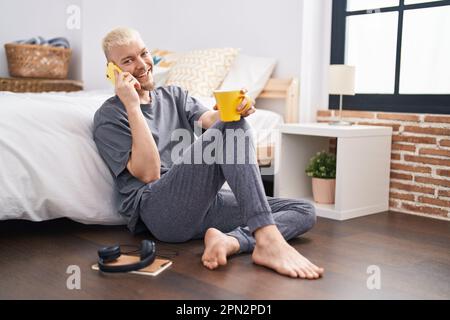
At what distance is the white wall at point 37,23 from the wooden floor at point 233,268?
7.84ft

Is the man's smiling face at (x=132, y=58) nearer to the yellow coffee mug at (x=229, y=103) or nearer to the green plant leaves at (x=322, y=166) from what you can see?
the yellow coffee mug at (x=229, y=103)

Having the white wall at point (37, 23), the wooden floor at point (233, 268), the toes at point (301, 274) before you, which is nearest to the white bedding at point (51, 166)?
the wooden floor at point (233, 268)

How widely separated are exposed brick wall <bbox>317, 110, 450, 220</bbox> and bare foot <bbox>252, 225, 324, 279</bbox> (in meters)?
1.34

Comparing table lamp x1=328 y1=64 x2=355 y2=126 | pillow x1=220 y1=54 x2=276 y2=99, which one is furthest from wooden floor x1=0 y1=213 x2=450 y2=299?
pillow x1=220 y1=54 x2=276 y2=99

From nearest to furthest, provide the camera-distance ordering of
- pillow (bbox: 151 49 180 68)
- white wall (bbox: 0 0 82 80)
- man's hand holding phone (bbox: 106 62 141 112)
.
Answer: man's hand holding phone (bbox: 106 62 141 112) < pillow (bbox: 151 49 180 68) < white wall (bbox: 0 0 82 80)

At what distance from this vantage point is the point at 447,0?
2709mm

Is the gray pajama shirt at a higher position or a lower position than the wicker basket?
lower

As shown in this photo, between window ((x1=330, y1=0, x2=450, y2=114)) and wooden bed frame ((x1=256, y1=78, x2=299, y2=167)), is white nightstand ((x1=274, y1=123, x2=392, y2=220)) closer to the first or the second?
wooden bed frame ((x1=256, y1=78, x2=299, y2=167))

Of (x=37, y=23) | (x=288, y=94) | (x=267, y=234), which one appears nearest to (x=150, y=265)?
(x=267, y=234)

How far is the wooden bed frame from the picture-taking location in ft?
9.99

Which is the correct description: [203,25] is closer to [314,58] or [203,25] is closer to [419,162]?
[314,58]

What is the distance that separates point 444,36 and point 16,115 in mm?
2117

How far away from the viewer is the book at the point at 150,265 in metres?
1.65
